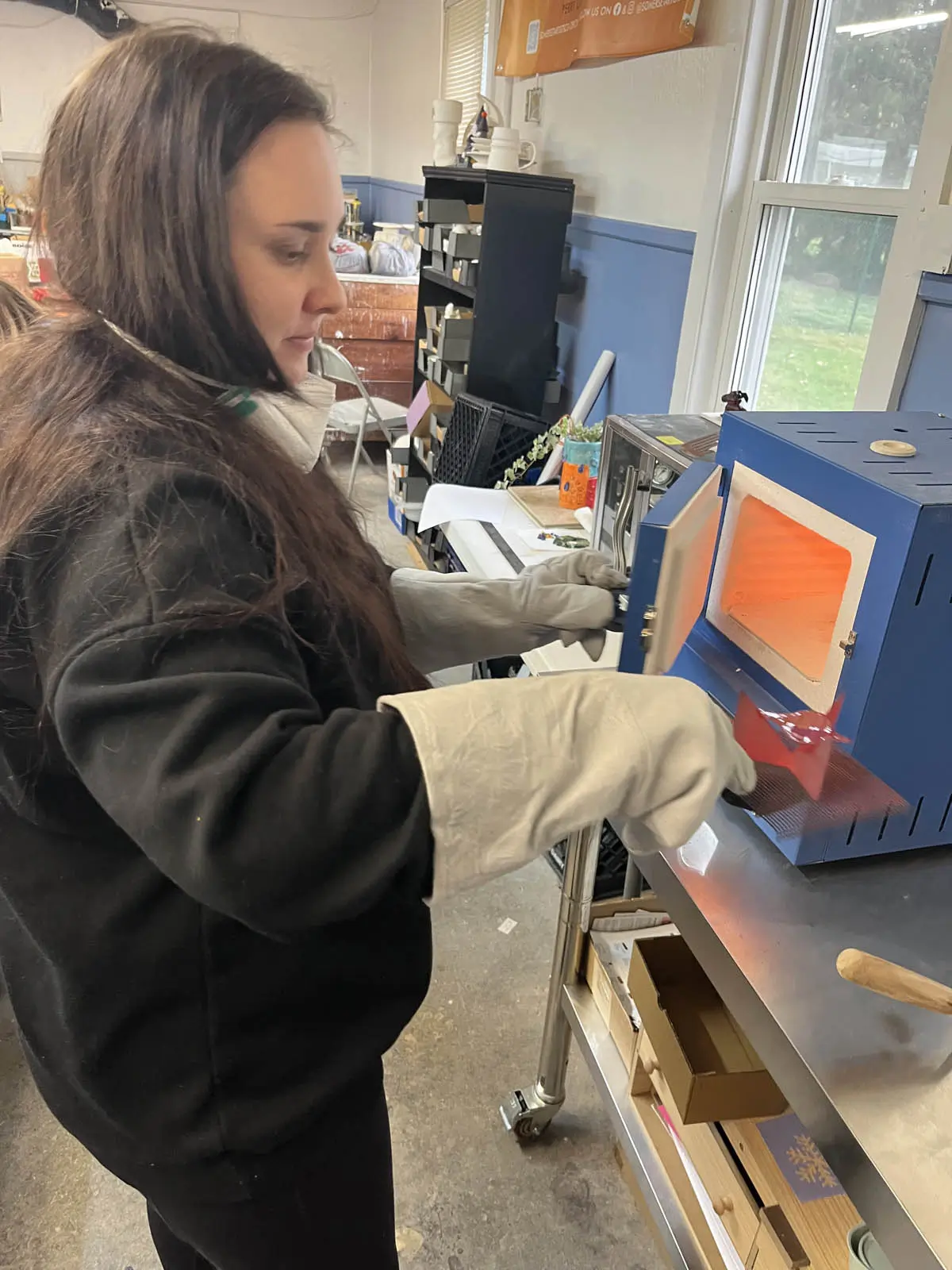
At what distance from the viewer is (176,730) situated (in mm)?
508

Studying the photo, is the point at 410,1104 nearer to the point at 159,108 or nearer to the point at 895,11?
the point at 159,108

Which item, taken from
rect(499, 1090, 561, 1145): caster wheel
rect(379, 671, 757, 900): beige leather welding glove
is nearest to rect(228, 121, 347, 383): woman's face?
rect(379, 671, 757, 900): beige leather welding glove

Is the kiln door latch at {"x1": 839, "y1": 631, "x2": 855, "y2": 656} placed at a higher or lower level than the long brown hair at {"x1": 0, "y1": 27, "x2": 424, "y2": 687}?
lower

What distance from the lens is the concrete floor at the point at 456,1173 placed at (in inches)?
52.8

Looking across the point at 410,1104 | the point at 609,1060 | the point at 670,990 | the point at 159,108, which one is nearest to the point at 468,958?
the point at 410,1104

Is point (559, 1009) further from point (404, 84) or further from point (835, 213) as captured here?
point (404, 84)

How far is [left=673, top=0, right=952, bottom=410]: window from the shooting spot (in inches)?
59.2

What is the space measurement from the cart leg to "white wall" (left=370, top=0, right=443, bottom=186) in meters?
4.27

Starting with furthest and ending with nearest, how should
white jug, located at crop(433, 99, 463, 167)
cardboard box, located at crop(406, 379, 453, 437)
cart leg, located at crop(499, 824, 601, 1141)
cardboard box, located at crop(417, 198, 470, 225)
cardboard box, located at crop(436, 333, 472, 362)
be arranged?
white jug, located at crop(433, 99, 463, 167) → cardboard box, located at crop(406, 379, 453, 437) → cardboard box, located at crop(417, 198, 470, 225) → cardboard box, located at crop(436, 333, 472, 362) → cart leg, located at crop(499, 824, 601, 1141)

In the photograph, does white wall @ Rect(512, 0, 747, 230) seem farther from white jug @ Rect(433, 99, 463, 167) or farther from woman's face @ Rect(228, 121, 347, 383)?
woman's face @ Rect(228, 121, 347, 383)

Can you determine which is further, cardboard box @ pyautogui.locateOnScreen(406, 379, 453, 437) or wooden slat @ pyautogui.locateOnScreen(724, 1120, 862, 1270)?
cardboard box @ pyautogui.locateOnScreen(406, 379, 453, 437)

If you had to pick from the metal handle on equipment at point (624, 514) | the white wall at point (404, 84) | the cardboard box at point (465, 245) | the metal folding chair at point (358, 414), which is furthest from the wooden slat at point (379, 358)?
the metal handle on equipment at point (624, 514)

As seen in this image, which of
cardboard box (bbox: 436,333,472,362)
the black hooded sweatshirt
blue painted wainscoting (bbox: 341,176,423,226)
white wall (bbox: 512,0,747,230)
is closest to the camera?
the black hooded sweatshirt

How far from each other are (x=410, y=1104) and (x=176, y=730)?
130 cm
